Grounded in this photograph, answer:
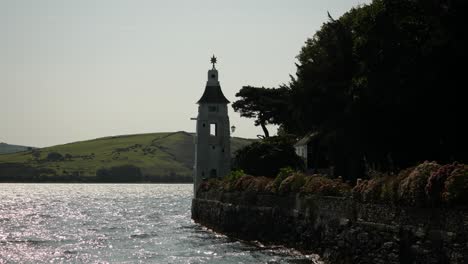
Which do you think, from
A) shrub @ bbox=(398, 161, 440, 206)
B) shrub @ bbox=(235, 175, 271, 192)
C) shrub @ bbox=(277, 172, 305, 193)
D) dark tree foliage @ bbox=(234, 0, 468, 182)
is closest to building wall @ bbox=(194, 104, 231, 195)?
shrub @ bbox=(235, 175, 271, 192)

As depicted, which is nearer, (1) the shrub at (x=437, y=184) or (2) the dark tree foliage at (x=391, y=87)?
(1) the shrub at (x=437, y=184)

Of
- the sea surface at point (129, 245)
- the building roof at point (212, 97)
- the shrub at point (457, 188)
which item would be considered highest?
the building roof at point (212, 97)

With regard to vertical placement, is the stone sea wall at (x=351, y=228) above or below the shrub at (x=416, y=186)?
below

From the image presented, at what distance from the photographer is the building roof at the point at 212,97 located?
265 feet

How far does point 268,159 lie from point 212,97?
51.3 feet

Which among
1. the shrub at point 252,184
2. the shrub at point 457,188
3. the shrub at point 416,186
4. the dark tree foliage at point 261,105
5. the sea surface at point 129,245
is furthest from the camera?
the dark tree foliage at point 261,105

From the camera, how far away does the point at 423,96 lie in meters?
40.2

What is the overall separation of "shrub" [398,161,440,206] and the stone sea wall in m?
0.31

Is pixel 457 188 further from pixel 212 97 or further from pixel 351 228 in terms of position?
pixel 212 97

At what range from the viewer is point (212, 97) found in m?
81.0

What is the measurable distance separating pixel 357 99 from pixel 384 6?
6.69 meters

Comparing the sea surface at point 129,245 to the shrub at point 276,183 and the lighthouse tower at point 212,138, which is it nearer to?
the shrub at point 276,183

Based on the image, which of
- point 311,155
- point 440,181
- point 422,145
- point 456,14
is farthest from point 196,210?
point 440,181

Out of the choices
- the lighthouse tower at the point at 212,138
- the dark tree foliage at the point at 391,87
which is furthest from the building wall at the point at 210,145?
the dark tree foliage at the point at 391,87
